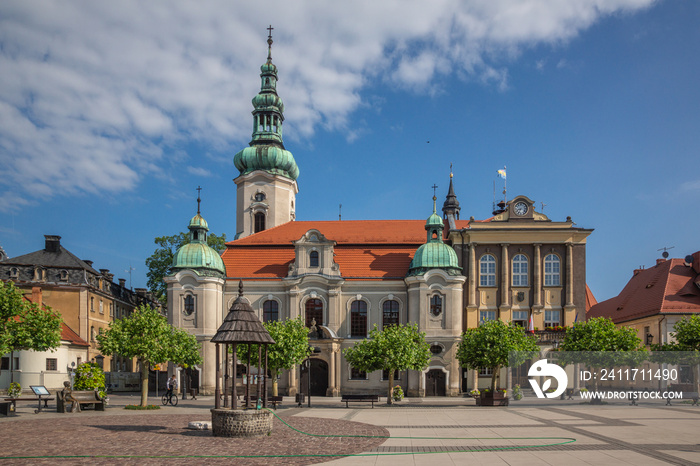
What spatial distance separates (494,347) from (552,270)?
13.4 meters

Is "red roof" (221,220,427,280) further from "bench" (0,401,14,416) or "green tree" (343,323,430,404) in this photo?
"bench" (0,401,14,416)

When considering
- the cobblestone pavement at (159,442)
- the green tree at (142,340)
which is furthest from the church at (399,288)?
the cobblestone pavement at (159,442)

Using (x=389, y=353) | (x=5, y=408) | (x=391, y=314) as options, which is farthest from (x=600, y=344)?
(x=5, y=408)

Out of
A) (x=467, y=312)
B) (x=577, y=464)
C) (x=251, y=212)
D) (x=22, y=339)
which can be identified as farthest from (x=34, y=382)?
(x=577, y=464)

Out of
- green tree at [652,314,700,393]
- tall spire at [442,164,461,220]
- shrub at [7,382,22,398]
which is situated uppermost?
tall spire at [442,164,461,220]

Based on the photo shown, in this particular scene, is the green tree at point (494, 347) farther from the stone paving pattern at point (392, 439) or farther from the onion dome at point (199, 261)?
the onion dome at point (199, 261)

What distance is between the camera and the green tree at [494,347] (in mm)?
40812

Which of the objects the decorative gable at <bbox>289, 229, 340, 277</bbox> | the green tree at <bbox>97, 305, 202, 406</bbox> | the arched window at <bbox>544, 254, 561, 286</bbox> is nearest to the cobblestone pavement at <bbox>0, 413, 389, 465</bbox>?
the green tree at <bbox>97, 305, 202, 406</bbox>

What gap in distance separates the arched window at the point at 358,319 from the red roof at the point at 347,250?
2208mm

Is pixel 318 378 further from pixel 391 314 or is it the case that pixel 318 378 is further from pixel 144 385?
pixel 144 385

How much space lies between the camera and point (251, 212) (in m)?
63.1

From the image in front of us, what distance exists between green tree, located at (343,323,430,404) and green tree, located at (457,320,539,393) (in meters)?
3.03

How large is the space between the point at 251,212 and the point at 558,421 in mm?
41536

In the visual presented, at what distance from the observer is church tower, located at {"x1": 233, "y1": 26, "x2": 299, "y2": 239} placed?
6312 cm
